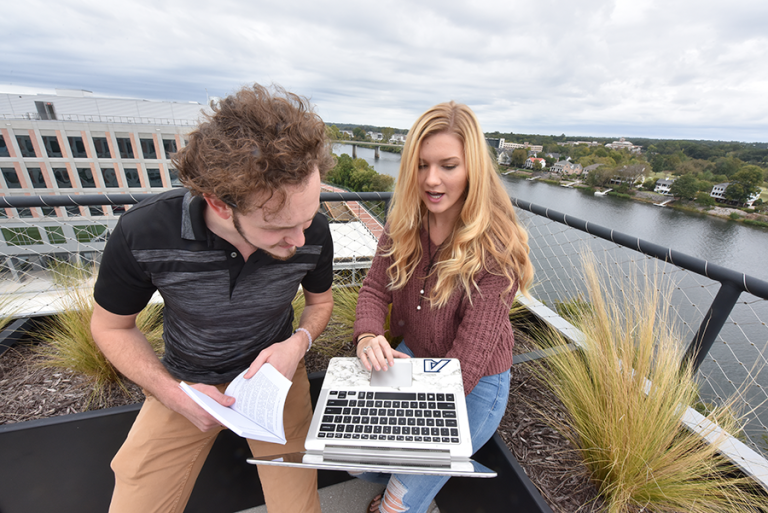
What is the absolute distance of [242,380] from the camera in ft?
2.96

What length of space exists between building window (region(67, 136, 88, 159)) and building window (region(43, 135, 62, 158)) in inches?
27.3

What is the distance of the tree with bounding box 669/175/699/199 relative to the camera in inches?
109

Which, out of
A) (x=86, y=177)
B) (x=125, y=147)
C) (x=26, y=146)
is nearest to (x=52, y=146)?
(x=26, y=146)

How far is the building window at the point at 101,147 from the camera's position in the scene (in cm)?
1853

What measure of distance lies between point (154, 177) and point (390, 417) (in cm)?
2594

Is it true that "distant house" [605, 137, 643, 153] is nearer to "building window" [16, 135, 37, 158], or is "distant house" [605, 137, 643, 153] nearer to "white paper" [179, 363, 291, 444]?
"white paper" [179, 363, 291, 444]

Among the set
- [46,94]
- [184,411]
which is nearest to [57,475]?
[184,411]

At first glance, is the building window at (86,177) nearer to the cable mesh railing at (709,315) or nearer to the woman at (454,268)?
the woman at (454,268)

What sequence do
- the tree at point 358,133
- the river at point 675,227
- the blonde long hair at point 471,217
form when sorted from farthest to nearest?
1. the tree at point 358,133
2. the river at point 675,227
3. the blonde long hair at point 471,217

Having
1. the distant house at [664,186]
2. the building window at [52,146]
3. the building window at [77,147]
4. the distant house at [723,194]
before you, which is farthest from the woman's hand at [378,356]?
the building window at [52,146]

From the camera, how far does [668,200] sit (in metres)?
3.04

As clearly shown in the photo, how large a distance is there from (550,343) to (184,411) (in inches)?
68.6

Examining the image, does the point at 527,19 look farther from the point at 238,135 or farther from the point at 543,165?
the point at 238,135

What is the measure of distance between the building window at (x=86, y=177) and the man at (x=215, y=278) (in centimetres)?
2607
